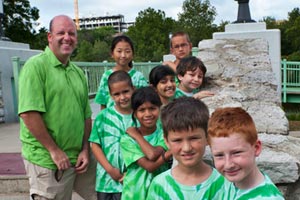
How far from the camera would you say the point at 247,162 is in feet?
4.53

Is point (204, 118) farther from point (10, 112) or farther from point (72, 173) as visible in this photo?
point (10, 112)

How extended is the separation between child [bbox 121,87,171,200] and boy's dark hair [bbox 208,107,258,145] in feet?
2.37

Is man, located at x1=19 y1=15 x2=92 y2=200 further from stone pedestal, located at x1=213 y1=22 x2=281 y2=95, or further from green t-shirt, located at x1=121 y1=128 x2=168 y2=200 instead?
stone pedestal, located at x1=213 y1=22 x2=281 y2=95

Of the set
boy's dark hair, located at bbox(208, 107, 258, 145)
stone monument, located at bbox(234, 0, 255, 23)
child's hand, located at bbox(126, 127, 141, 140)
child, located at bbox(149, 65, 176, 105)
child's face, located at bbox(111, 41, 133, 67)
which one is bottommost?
child's hand, located at bbox(126, 127, 141, 140)

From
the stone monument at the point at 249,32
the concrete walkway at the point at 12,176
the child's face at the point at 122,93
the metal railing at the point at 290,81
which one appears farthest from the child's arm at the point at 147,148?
the metal railing at the point at 290,81

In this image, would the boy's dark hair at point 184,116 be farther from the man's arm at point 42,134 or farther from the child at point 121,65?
the child at point 121,65

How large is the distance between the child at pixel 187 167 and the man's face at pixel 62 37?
1.05 meters

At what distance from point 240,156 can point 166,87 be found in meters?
1.35

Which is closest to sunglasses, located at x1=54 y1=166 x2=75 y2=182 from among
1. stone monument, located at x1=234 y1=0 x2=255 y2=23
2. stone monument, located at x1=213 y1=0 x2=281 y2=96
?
stone monument, located at x1=213 y1=0 x2=281 y2=96

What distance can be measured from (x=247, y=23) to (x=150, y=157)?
16.6ft

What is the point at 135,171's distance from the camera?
7.18ft

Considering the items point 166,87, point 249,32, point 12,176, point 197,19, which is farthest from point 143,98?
point 197,19

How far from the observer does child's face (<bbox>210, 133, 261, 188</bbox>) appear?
4.53 feet

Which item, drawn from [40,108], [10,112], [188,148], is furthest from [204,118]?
[10,112]
